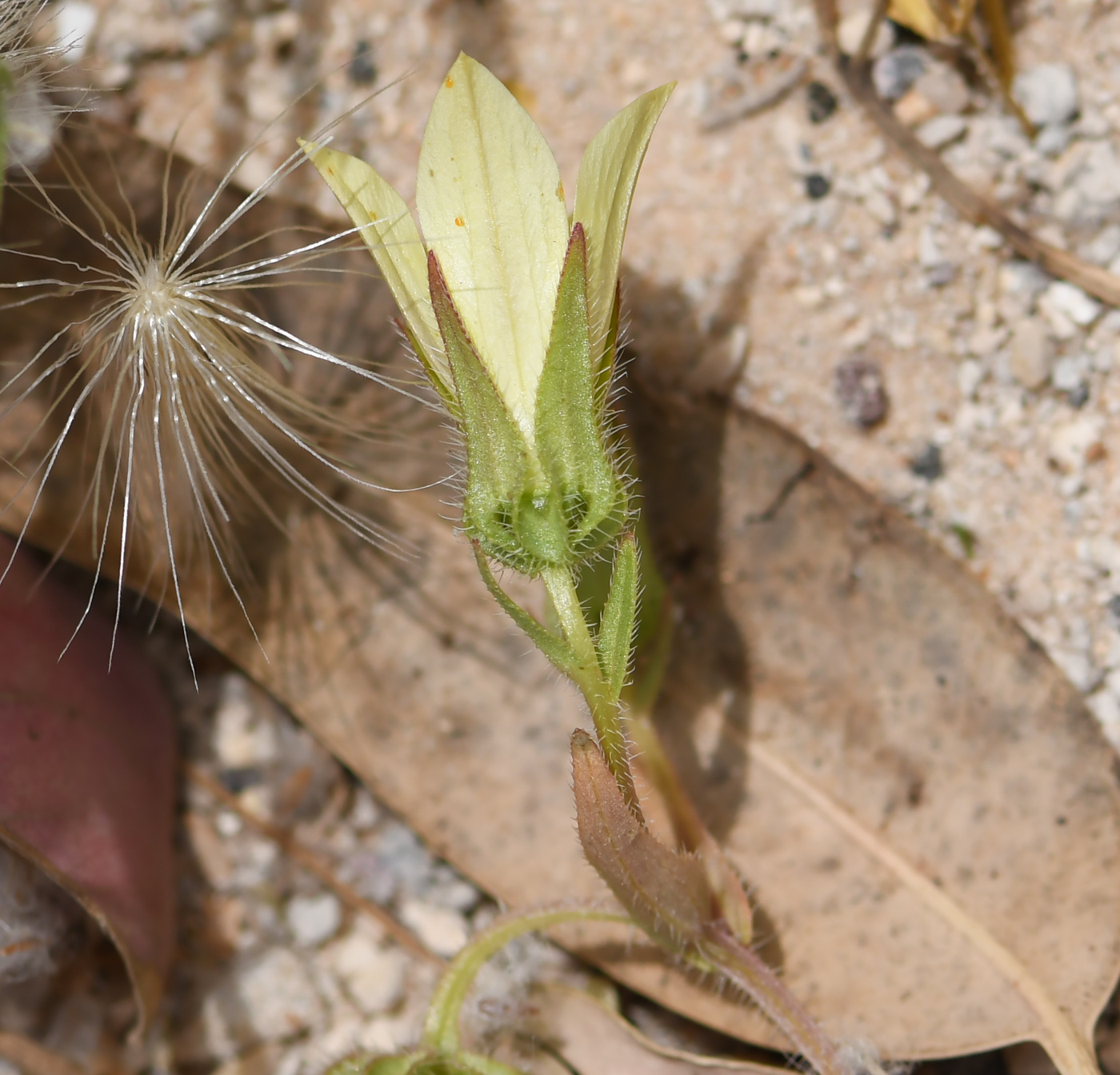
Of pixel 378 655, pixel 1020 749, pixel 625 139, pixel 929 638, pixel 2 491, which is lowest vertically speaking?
pixel 1020 749

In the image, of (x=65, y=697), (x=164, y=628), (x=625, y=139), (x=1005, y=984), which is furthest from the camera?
(x=164, y=628)

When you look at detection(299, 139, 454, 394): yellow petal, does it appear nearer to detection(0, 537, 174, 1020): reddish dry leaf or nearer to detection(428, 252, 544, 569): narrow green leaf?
detection(428, 252, 544, 569): narrow green leaf

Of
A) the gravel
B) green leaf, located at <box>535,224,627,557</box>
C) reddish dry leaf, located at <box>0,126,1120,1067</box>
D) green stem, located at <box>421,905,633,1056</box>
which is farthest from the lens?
the gravel

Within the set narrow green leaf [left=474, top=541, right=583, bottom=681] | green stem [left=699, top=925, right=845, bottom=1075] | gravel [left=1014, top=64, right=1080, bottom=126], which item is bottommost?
green stem [left=699, top=925, right=845, bottom=1075]

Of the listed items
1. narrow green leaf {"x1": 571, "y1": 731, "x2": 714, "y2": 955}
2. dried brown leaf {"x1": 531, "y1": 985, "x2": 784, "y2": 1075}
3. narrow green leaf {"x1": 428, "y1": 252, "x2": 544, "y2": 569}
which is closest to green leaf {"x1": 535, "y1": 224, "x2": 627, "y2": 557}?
narrow green leaf {"x1": 428, "y1": 252, "x2": 544, "y2": 569}

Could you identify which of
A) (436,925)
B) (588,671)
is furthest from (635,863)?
(436,925)

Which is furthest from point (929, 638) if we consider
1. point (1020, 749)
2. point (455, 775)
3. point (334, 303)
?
point (334, 303)

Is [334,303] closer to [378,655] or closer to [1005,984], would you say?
[378,655]
